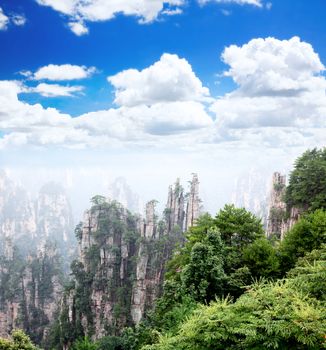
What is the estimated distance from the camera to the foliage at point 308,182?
31.7 meters

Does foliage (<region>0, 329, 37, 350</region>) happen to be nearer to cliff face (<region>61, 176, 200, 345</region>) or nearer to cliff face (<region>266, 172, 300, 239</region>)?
cliff face (<region>266, 172, 300, 239</region>)

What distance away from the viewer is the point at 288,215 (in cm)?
3756

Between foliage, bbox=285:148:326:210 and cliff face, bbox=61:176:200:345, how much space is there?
74.2 ft

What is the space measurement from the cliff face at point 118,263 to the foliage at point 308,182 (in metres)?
22.6

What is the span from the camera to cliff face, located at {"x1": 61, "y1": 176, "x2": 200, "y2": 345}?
54781 millimetres

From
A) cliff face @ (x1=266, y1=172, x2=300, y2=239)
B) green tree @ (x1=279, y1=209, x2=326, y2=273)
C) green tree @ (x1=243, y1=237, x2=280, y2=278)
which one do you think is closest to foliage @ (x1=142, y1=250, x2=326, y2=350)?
green tree @ (x1=243, y1=237, x2=280, y2=278)

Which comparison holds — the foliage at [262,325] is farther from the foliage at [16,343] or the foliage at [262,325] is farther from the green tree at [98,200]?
the green tree at [98,200]

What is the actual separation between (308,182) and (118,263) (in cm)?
3778

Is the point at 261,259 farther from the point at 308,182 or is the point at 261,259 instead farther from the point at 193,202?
the point at 193,202

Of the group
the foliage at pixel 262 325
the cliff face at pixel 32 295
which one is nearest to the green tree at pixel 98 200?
the cliff face at pixel 32 295

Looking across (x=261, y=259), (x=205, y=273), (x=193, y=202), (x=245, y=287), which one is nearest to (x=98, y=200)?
Result: (x=193, y=202)

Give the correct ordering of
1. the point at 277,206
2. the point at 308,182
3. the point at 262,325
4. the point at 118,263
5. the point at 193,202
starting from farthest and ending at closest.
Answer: the point at 118,263
the point at 193,202
the point at 277,206
the point at 308,182
the point at 262,325

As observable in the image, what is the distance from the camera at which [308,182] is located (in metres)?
33.2

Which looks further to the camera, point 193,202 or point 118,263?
point 118,263
